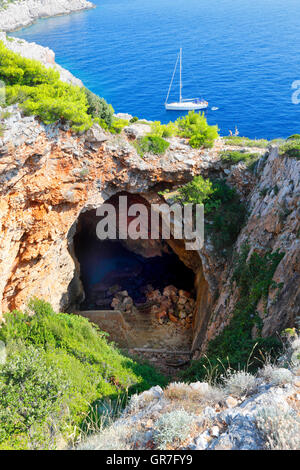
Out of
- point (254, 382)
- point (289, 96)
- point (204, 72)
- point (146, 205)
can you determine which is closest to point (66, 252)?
point (146, 205)

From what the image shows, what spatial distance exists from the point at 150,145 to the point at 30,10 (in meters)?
84.8

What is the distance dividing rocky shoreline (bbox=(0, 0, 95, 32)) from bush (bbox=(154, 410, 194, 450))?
80841 mm

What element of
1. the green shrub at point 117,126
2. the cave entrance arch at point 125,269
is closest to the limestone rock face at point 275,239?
the green shrub at point 117,126

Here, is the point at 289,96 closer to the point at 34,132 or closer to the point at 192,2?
the point at 34,132

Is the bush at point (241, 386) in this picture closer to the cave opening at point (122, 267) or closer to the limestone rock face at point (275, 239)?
the limestone rock face at point (275, 239)

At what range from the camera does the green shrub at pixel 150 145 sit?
14570 millimetres

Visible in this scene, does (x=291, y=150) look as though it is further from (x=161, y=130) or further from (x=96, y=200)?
(x=96, y=200)

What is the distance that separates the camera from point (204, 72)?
1779 inches

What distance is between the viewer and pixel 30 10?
252 feet

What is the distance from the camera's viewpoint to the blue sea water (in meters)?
36.0

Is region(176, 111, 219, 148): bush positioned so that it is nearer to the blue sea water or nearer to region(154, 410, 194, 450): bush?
region(154, 410, 194, 450): bush

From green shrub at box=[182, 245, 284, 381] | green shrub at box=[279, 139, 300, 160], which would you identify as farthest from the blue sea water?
green shrub at box=[182, 245, 284, 381]

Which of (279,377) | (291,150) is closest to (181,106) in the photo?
(291,150)

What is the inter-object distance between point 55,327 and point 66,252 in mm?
6537
